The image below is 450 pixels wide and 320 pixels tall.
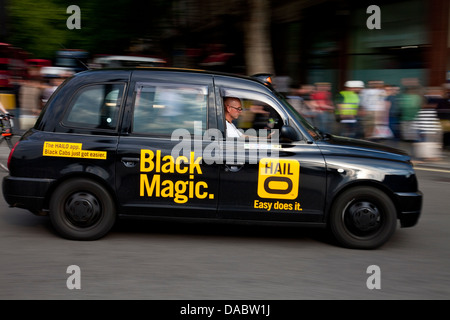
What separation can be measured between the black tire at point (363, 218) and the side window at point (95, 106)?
2460mm

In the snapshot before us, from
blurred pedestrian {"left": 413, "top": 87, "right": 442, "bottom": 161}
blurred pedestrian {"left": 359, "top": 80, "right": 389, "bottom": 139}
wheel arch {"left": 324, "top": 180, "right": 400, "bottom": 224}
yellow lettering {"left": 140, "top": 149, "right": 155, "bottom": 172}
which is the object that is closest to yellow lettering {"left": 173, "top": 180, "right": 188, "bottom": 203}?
yellow lettering {"left": 140, "top": 149, "right": 155, "bottom": 172}

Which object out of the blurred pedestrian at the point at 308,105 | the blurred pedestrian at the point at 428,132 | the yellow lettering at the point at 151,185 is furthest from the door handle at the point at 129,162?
the blurred pedestrian at the point at 308,105

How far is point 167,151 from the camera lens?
574cm

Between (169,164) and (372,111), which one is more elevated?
(372,111)

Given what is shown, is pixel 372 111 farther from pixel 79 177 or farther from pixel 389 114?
pixel 79 177

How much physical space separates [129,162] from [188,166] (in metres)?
0.59

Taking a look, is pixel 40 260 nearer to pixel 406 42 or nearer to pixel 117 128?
pixel 117 128

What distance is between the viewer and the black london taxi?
18.9ft

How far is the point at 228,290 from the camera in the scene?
4.63 meters

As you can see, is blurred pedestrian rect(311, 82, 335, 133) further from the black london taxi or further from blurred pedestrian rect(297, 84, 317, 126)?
the black london taxi

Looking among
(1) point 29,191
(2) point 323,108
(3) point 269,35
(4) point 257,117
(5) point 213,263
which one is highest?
(3) point 269,35

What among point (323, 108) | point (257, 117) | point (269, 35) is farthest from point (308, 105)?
point (257, 117)

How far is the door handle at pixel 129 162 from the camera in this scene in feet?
18.9
